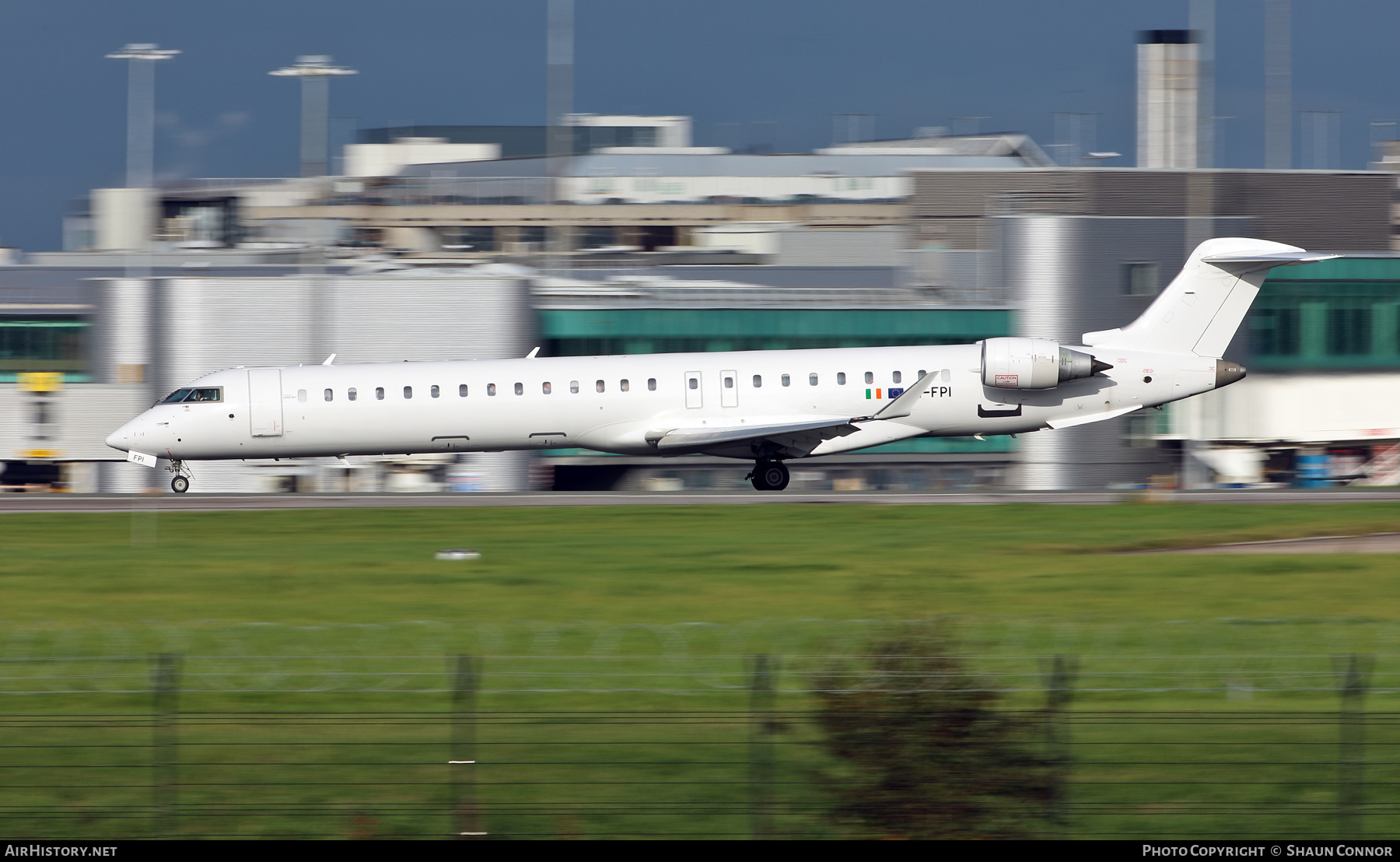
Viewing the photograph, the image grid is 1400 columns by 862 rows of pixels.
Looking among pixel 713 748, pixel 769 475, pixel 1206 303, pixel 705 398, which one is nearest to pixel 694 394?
pixel 705 398

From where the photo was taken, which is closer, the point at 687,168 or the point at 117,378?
the point at 117,378

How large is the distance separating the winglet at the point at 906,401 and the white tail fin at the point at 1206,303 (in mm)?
4559

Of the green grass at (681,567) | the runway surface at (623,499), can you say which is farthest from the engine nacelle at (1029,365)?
the green grass at (681,567)

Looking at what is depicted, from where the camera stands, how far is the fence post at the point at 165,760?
1059cm

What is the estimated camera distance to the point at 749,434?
33.8 metres

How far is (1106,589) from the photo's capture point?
2017cm

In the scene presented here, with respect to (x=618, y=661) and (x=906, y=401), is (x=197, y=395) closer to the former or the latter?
(x=906, y=401)

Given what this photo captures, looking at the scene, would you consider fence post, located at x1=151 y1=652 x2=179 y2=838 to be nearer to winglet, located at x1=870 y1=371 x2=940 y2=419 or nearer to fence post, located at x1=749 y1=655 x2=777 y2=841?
fence post, located at x1=749 y1=655 x2=777 y2=841

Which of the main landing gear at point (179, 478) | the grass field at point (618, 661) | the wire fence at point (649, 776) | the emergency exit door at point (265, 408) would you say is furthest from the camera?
the main landing gear at point (179, 478)

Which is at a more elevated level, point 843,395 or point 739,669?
point 843,395

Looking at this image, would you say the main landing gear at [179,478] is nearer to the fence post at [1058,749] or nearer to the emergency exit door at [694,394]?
the emergency exit door at [694,394]

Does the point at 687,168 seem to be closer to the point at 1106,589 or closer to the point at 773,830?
the point at 1106,589

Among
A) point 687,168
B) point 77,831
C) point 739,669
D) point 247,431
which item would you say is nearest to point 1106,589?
point 739,669

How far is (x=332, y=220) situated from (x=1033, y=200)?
66.3m
